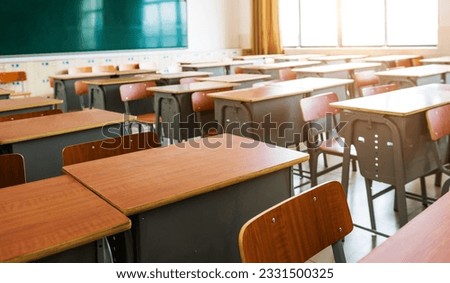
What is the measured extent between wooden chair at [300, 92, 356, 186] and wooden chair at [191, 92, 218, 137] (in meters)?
0.86

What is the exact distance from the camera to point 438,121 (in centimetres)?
239

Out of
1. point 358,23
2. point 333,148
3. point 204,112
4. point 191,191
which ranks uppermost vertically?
point 358,23

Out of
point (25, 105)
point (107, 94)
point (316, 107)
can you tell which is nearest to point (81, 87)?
point (107, 94)

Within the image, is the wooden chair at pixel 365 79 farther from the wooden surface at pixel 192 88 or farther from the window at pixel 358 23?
the window at pixel 358 23

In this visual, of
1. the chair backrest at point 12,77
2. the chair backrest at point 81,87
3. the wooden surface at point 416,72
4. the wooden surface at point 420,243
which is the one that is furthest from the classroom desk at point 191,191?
the chair backrest at point 12,77

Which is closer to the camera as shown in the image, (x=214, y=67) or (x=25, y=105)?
Result: (x=25, y=105)

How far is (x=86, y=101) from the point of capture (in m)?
5.94

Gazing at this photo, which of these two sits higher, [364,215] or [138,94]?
[138,94]

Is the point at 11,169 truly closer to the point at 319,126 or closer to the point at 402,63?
the point at 319,126

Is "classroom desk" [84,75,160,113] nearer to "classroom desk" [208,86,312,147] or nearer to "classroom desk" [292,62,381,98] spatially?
"classroom desk" [292,62,381,98]

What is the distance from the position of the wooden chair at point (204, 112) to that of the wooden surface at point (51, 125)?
82 centimetres

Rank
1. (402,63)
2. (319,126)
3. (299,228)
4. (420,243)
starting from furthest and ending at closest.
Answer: (402,63) → (319,126) → (299,228) → (420,243)

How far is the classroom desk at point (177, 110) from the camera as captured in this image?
3.94m

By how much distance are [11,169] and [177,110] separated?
2.17 metres
